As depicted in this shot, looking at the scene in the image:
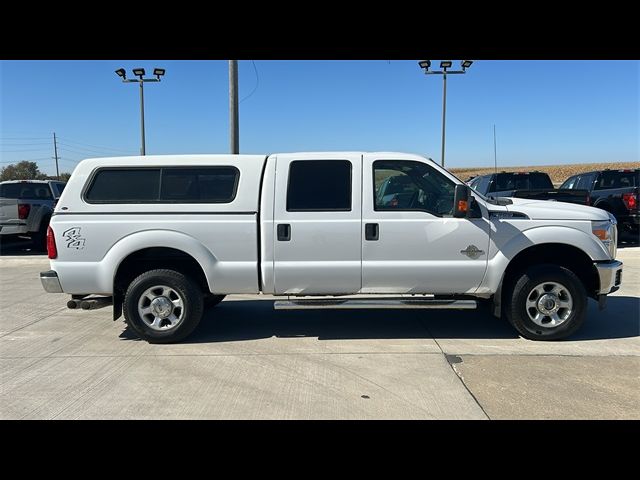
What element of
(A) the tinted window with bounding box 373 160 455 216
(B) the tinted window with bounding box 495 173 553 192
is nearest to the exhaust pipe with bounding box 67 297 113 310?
(A) the tinted window with bounding box 373 160 455 216

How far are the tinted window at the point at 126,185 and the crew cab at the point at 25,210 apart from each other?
310 inches

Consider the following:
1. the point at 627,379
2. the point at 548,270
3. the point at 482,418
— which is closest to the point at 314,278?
the point at 482,418

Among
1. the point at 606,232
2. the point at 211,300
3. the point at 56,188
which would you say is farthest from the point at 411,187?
the point at 56,188

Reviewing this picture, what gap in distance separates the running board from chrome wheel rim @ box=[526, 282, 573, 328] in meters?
0.68

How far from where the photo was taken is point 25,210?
11.4 meters

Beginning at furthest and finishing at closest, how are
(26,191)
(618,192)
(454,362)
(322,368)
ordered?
(26,191) < (618,192) < (454,362) < (322,368)

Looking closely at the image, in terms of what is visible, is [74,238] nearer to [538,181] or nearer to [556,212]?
[556,212]

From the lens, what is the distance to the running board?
16.3ft

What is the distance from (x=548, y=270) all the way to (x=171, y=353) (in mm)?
4099

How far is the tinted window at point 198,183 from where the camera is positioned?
5.07 meters

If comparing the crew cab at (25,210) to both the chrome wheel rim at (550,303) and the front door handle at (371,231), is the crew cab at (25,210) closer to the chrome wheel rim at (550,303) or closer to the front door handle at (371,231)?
the front door handle at (371,231)

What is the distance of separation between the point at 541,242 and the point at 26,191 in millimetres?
13097
